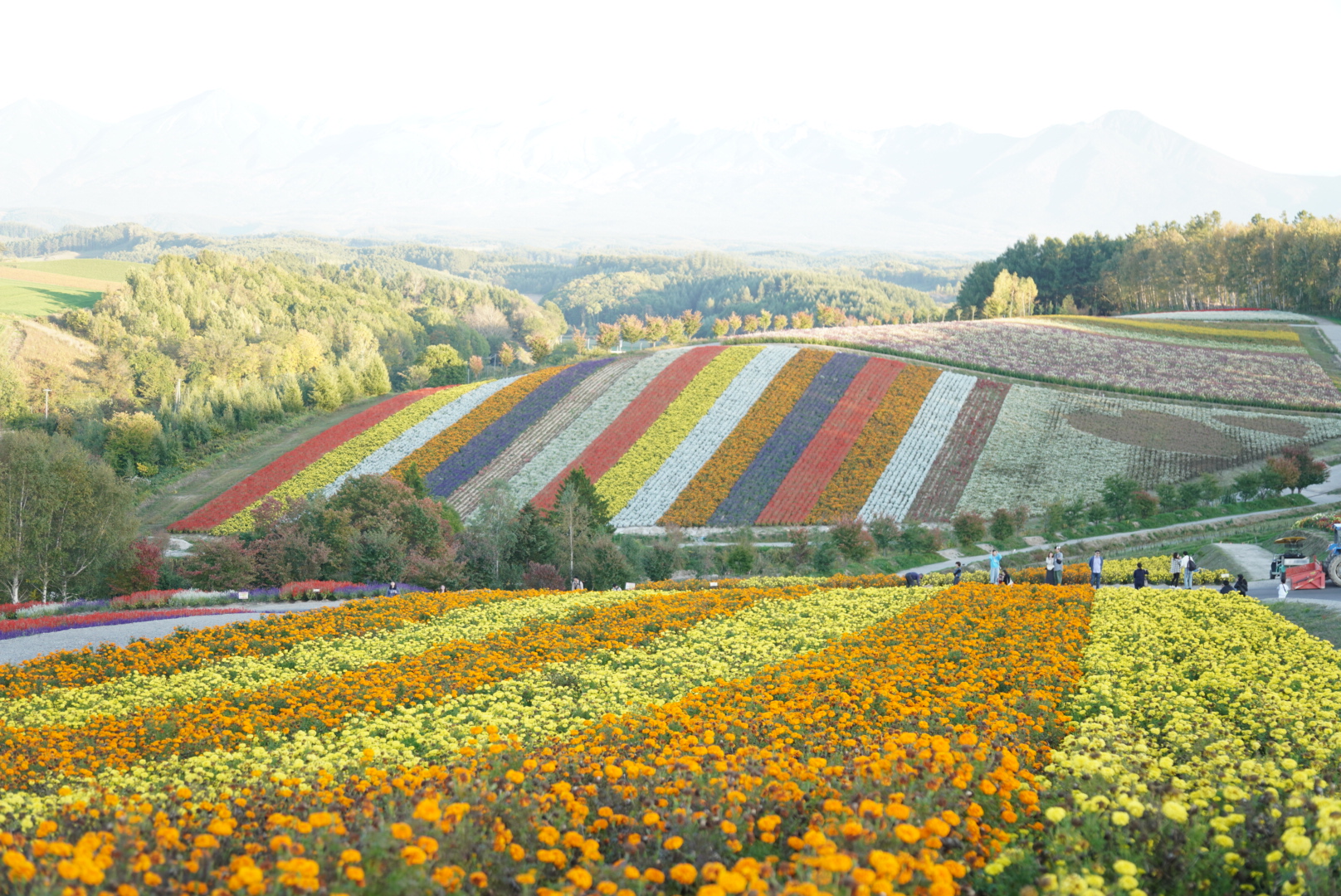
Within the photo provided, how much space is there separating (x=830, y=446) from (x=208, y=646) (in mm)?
32808

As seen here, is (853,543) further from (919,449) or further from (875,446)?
(919,449)

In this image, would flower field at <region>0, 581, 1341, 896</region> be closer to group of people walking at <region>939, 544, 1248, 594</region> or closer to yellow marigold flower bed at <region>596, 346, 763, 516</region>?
group of people walking at <region>939, 544, 1248, 594</region>

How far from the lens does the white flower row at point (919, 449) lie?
123 feet

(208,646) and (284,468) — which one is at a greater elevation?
(208,646)

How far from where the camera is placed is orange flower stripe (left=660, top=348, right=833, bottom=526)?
38188 mm

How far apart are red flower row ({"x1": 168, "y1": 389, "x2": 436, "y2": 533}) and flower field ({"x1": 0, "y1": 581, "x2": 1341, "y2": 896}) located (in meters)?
29.8

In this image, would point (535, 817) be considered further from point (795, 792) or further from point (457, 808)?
point (795, 792)

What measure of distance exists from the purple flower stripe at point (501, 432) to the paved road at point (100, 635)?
855 inches

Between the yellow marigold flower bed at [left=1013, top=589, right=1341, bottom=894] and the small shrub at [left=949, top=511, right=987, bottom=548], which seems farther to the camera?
the small shrub at [left=949, top=511, right=987, bottom=548]

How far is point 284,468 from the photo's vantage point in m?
46.6

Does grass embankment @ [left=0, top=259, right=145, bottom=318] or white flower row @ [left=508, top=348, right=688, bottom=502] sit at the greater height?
grass embankment @ [left=0, top=259, right=145, bottom=318]

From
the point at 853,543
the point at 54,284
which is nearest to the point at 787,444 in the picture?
the point at 853,543

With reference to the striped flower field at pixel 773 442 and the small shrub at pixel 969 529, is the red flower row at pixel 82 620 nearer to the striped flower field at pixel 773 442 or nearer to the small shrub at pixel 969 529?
the striped flower field at pixel 773 442

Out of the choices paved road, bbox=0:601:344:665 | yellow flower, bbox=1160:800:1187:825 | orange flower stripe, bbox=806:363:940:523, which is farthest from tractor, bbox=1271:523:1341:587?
paved road, bbox=0:601:344:665
